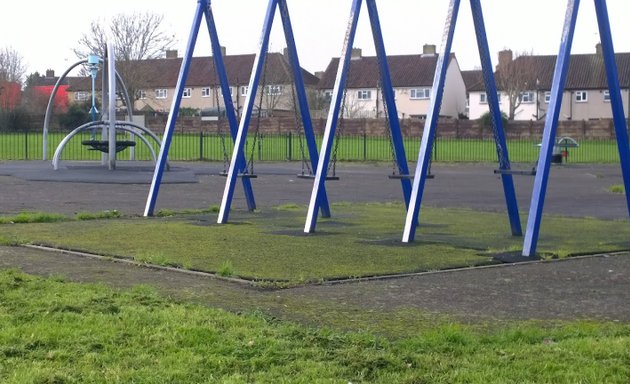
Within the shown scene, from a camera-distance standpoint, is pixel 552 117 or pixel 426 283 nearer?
pixel 426 283

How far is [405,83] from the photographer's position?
285ft

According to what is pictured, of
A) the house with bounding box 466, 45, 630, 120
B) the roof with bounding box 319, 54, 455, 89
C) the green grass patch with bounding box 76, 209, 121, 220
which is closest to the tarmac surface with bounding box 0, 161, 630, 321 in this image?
the green grass patch with bounding box 76, 209, 121, 220

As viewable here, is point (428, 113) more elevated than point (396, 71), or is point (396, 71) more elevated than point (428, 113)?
point (396, 71)

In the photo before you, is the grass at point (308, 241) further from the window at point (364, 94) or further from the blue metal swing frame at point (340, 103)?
the window at point (364, 94)

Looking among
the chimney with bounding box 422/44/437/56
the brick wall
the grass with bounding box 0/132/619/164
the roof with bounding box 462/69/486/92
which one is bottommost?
the grass with bounding box 0/132/619/164

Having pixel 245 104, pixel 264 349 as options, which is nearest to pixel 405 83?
pixel 245 104

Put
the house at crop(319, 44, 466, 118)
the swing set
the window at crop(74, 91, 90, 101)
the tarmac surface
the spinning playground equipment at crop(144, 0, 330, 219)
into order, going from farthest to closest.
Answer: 1. the window at crop(74, 91, 90, 101)
2. the house at crop(319, 44, 466, 118)
3. the spinning playground equipment at crop(144, 0, 330, 219)
4. the swing set
5. the tarmac surface

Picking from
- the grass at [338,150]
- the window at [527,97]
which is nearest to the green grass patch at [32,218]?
the grass at [338,150]

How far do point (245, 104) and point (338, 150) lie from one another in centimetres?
3665

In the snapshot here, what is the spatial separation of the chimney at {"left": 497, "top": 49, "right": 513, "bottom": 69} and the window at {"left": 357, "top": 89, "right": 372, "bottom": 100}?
11.6 meters

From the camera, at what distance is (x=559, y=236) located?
12695 millimetres

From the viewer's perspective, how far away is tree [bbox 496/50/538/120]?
80312 mm

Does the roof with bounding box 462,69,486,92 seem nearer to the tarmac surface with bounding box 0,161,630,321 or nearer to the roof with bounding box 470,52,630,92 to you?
the roof with bounding box 470,52,630,92

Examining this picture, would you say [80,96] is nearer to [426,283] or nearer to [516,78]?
[516,78]
